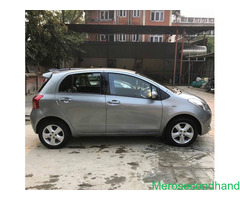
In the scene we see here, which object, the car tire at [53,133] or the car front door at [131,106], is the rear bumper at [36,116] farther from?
the car front door at [131,106]

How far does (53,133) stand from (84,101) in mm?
956

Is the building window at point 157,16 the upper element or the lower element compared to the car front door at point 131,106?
upper

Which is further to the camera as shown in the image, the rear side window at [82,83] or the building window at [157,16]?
the building window at [157,16]

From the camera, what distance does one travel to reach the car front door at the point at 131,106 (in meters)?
4.11

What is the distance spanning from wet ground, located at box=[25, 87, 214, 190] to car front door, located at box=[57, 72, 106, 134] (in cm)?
54

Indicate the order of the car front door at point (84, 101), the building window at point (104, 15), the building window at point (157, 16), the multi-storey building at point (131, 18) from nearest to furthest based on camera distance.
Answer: the car front door at point (84, 101), the multi-storey building at point (131, 18), the building window at point (104, 15), the building window at point (157, 16)

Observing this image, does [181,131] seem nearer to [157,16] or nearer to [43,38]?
[43,38]

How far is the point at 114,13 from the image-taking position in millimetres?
27266

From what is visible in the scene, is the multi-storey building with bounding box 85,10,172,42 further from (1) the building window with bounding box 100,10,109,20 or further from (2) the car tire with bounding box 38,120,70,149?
(2) the car tire with bounding box 38,120,70,149

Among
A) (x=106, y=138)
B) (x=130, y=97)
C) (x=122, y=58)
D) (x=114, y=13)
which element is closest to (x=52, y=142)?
(x=106, y=138)

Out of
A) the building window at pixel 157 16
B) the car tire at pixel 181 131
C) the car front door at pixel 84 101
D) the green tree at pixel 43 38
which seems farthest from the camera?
the building window at pixel 157 16

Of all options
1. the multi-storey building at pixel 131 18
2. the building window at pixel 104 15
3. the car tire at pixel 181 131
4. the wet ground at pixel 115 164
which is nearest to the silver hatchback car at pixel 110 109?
the car tire at pixel 181 131

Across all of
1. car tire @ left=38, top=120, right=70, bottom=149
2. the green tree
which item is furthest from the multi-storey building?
car tire @ left=38, top=120, right=70, bottom=149

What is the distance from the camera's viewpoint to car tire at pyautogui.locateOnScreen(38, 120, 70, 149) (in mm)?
4188
